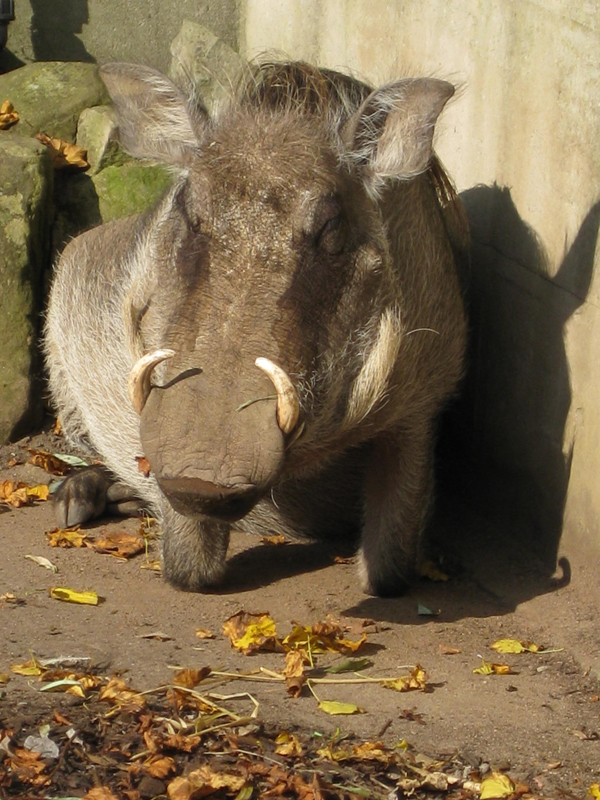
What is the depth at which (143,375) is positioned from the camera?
9.42ft

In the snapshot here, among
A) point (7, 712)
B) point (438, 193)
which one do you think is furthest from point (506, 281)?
point (7, 712)

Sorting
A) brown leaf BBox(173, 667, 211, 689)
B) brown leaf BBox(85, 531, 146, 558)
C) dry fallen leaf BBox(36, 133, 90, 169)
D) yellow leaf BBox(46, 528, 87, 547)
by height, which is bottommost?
brown leaf BBox(85, 531, 146, 558)

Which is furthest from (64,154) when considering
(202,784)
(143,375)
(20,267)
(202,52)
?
(202,784)

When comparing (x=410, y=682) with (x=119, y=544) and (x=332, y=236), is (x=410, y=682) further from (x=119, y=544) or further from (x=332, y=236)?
(x=119, y=544)

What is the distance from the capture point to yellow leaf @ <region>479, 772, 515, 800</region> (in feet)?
8.21

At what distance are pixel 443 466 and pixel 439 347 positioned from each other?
0.89 m

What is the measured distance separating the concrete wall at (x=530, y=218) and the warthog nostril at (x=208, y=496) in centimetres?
124

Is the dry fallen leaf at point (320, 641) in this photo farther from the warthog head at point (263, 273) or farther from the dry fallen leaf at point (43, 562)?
the dry fallen leaf at point (43, 562)

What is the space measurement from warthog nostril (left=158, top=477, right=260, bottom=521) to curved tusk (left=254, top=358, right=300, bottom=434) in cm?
17

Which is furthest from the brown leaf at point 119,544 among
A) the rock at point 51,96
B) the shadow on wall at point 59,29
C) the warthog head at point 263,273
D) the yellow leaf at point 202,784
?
the shadow on wall at point 59,29

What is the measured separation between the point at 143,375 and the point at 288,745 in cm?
91

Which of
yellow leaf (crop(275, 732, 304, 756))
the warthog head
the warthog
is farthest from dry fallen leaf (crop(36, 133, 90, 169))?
yellow leaf (crop(275, 732, 304, 756))

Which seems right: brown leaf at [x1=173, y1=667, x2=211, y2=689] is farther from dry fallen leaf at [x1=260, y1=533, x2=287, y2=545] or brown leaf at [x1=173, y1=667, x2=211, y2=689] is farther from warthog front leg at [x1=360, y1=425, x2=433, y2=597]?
dry fallen leaf at [x1=260, y1=533, x2=287, y2=545]

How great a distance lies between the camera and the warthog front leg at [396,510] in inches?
149
